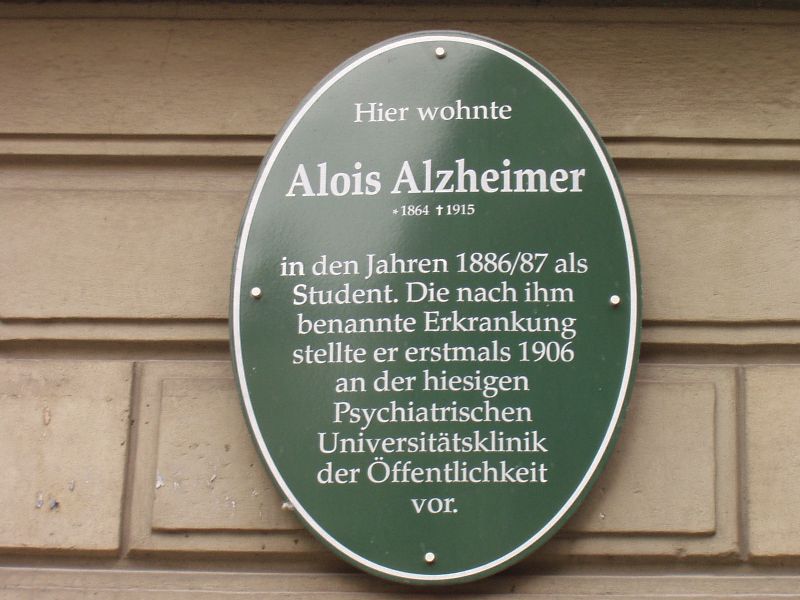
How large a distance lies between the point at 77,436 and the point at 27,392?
0.17 m

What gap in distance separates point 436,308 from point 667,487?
0.66 m

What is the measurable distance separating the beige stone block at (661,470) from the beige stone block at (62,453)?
1.08m

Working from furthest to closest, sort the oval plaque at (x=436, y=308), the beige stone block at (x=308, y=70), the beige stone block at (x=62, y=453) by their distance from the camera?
the beige stone block at (x=308, y=70) < the beige stone block at (x=62, y=453) < the oval plaque at (x=436, y=308)

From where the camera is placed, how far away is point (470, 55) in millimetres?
2379

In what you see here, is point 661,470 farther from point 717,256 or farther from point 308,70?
point 308,70

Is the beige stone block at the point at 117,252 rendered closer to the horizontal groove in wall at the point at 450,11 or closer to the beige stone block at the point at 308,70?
the beige stone block at the point at 308,70

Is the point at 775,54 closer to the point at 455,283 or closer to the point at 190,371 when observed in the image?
the point at 455,283

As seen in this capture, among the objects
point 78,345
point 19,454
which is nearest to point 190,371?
point 78,345

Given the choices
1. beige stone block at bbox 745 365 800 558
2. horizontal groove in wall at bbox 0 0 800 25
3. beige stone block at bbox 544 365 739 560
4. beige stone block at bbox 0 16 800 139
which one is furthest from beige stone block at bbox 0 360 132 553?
beige stone block at bbox 745 365 800 558

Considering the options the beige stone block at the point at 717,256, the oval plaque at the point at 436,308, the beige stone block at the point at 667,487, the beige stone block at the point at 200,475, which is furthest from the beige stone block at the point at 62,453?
the beige stone block at the point at 717,256

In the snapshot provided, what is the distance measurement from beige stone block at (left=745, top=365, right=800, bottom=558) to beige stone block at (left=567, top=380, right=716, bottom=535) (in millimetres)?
91

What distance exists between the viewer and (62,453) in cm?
235

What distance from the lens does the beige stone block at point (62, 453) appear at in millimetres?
2309

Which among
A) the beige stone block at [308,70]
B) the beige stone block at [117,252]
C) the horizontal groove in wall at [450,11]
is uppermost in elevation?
the horizontal groove in wall at [450,11]
